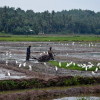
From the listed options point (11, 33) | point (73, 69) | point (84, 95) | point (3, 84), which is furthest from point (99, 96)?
point (11, 33)

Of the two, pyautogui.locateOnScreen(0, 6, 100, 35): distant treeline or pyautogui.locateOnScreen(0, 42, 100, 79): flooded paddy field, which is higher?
pyautogui.locateOnScreen(0, 6, 100, 35): distant treeline

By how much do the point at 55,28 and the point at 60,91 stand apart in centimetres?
11608

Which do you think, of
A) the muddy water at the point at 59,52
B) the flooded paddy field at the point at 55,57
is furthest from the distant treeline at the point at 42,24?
the flooded paddy field at the point at 55,57

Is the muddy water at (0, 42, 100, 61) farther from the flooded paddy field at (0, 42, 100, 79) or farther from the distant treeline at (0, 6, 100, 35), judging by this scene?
the distant treeline at (0, 6, 100, 35)

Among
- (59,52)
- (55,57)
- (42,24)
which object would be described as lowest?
(59,52)

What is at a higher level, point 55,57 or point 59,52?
point 55,57

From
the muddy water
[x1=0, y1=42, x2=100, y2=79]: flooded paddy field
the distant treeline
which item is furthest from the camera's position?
the distant treeline

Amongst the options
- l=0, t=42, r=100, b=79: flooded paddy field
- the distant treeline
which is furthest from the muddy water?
the distant treeline

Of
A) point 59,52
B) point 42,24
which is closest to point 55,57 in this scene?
point 59,52

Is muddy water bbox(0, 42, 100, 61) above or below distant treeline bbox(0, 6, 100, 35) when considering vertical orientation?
below

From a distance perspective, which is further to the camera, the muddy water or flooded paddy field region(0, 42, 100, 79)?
the muddy water

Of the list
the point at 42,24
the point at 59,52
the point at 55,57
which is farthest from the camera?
the point at 42,24

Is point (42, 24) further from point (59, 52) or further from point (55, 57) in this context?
point (55, 57)

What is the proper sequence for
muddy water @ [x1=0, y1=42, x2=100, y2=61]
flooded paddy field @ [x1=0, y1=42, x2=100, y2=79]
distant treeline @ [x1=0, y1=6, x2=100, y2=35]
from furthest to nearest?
distant treeline @ [x1=0, y1=6, x2=100, y2=35], muddy water @ [x1=0, y1=42, x2=100, y2=61], flooded paddy field @ [x1=0, y1=42, x2=100, y2=79]
